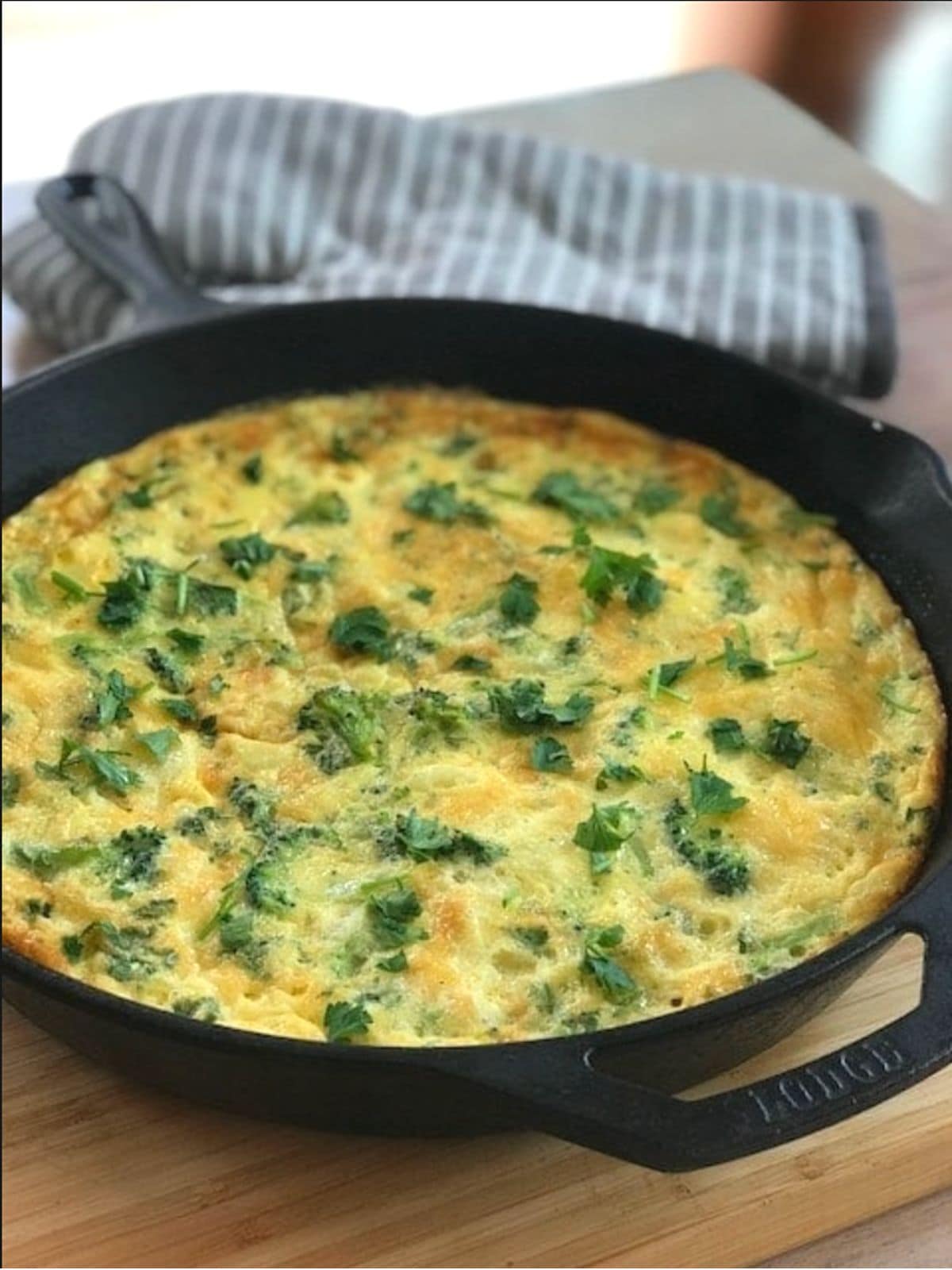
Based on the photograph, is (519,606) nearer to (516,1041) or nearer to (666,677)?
(666,677)

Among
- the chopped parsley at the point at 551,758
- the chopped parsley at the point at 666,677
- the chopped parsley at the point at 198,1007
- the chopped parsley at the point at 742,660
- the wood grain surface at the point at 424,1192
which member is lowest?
the wood grain surface at the point at 424,1192

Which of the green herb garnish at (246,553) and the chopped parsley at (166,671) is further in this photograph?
the green herb garnish at (246,553)

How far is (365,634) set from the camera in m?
1.90

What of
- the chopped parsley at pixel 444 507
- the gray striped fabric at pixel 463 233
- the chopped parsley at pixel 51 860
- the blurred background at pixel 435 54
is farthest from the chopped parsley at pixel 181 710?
the blurred background at pixel 435 54

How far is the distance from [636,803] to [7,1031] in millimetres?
651

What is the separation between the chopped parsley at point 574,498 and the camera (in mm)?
2094

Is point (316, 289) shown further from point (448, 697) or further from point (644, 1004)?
point (644, 1004)

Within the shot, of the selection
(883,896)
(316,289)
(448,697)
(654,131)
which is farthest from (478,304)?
(654,131)

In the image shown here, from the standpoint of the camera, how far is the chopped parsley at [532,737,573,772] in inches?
67.7

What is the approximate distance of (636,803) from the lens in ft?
5.54

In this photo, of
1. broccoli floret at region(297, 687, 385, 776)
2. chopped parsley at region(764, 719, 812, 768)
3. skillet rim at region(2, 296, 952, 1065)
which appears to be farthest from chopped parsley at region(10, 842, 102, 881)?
chopped parsley at region(764, 719, 812, 768)

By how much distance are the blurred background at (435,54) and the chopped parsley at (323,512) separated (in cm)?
178

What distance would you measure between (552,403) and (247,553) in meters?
0.52

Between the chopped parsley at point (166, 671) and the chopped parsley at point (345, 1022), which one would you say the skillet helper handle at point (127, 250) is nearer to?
the chopped parsley at point (166, 671)
